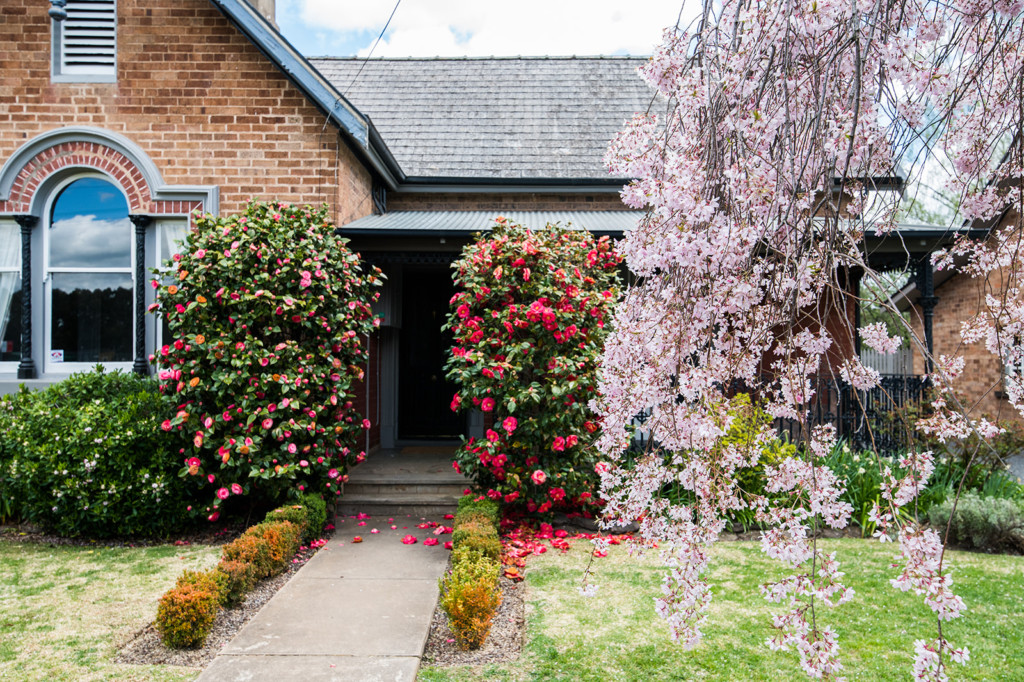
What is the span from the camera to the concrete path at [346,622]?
3.76 meters

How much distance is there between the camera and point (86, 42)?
8.05 metres

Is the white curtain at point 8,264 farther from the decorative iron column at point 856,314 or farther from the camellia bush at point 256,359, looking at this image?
the decorative iron column at point 856,314

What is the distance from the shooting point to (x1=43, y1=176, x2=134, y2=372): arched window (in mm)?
8039

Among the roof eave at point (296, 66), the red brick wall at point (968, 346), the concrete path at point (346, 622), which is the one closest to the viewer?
the concrete path at point (346, 622)

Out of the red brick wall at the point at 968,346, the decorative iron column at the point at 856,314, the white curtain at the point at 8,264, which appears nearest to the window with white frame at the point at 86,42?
the white curtain at the point at 8,264

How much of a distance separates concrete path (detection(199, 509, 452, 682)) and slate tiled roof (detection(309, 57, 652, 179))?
21.8ft

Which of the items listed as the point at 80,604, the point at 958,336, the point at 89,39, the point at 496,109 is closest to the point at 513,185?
the point at 496,109

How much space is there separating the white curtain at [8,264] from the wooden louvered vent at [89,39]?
6.49 ft

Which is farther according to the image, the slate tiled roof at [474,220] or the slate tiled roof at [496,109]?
the slate tiled roof at [496,109]

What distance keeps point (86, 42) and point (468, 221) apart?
16.4 feet

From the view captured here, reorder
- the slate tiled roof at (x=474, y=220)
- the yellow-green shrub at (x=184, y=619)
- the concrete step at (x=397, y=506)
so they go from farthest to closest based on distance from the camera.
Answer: the slate tiled roof at (x=474, y=220)
the concrete step at (x=397, y=506)
the yellow-green shrub at (x=184, y=619)

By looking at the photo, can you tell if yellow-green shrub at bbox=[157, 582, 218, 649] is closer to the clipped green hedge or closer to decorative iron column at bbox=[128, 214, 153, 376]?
the clipped green hedge

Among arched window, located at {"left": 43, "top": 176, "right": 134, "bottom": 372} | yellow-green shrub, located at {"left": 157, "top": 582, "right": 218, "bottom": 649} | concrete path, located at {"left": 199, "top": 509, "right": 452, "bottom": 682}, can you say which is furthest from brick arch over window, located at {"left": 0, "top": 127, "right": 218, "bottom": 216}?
yellow-green shrub, located at {"left": 157, "top": 582, "right": 218, "bottom": 649}

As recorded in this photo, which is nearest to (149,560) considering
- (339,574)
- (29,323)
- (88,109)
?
(339,574)
